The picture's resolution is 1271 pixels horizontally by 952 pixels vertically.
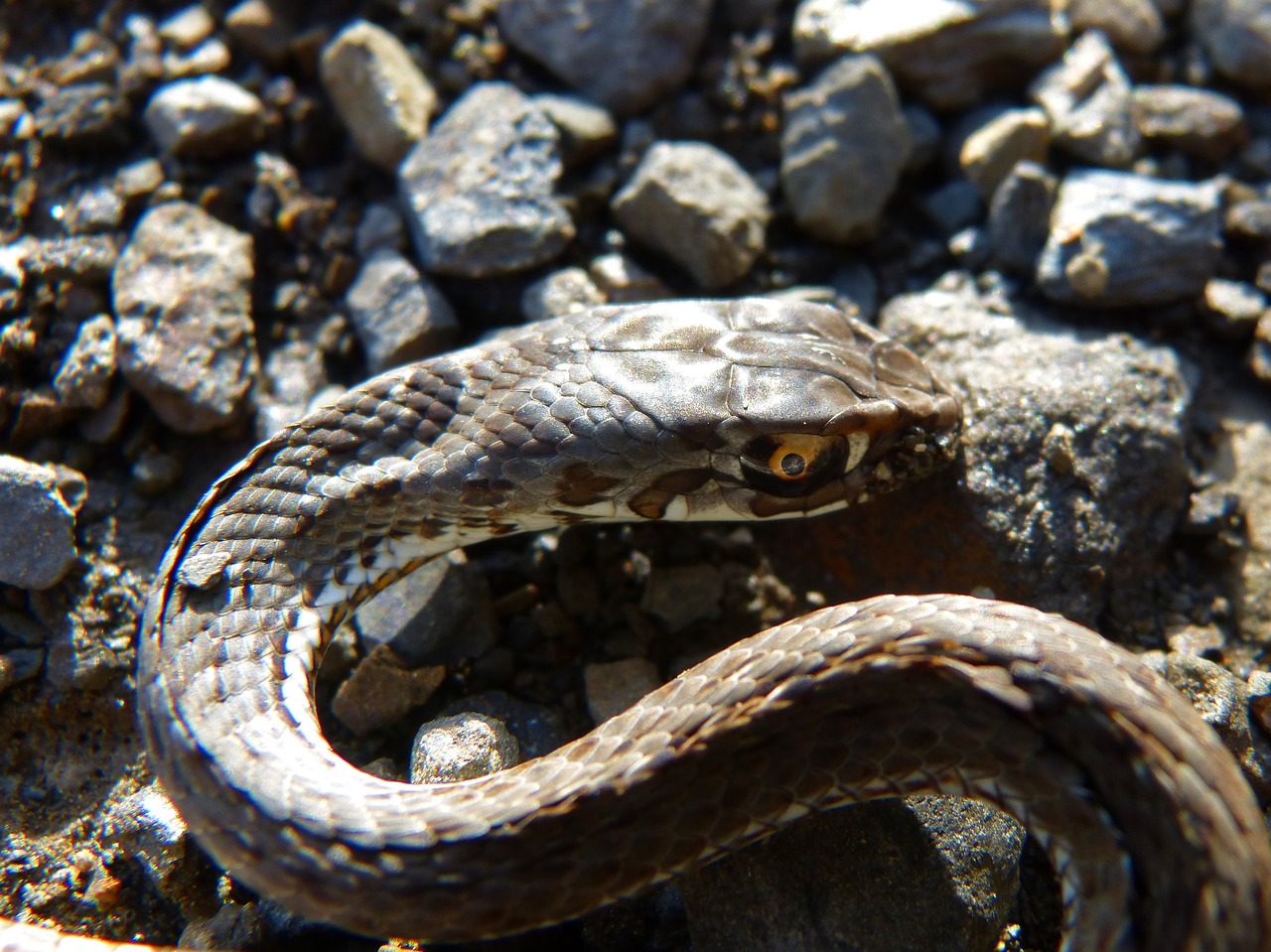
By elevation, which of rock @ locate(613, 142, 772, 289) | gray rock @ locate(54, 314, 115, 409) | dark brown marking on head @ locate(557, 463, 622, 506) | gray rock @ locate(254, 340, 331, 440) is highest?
rock @ locate(613, 142, 772, 289)

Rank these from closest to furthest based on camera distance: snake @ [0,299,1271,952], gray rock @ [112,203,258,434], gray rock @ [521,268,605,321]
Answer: snake @ [0,299,1271,952] → gray rock @ [112,203,258,434] → gray rock @ [521,268,605,321]

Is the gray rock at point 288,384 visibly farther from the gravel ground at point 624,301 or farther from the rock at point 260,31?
the rock at point 260,31

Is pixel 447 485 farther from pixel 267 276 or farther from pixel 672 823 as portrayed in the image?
pixel 267 276

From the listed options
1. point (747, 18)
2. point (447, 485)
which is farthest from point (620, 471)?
point (747, 18)

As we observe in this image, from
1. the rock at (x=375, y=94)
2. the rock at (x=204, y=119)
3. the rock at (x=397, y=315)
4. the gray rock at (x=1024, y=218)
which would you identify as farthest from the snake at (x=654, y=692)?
the rock at (x=204, y=119)

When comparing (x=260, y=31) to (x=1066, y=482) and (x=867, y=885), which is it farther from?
(x=867, y=885)

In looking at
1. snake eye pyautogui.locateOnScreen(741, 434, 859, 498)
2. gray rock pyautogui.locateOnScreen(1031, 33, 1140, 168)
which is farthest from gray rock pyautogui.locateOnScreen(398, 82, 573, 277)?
gray rock pyautogui.locateOnScreen(1031, 33, 1140, 168)

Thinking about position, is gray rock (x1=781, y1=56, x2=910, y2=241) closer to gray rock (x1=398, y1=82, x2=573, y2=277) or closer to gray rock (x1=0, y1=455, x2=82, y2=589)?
gray rock (x1=398, y1=82, x2=573, y2=277)
